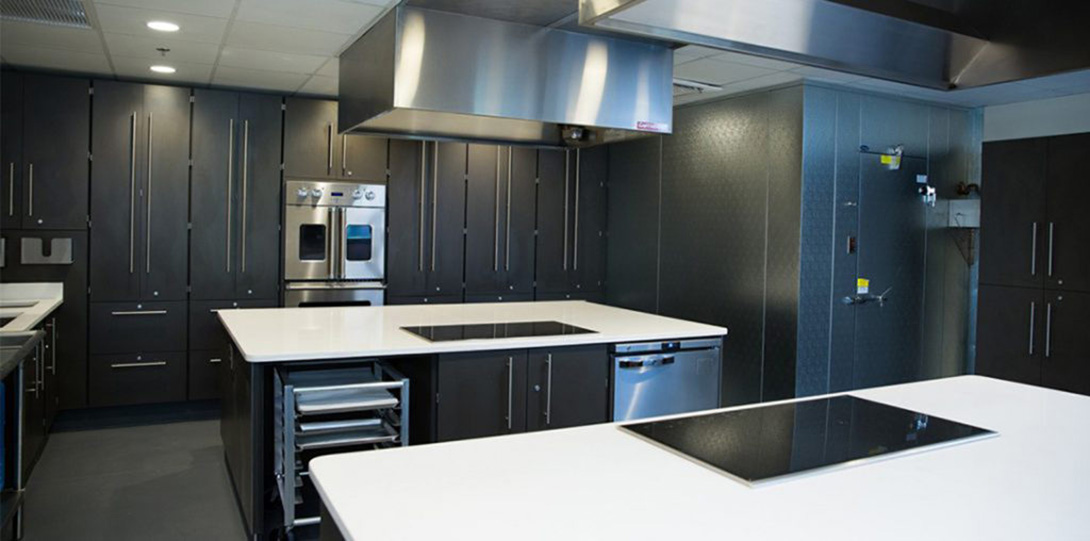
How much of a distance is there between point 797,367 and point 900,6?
12.9ft

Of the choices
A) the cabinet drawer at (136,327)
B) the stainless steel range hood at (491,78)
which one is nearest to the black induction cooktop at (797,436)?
the stainless steel range hood at (491,78)

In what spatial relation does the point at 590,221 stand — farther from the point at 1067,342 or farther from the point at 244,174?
the point at 1067,342

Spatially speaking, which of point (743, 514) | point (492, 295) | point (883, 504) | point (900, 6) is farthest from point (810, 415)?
point (492, 295)

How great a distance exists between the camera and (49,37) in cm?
418

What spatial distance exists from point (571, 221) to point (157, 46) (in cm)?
352

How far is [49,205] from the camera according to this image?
509 cm

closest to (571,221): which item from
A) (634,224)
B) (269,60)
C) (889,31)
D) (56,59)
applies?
(634,224)

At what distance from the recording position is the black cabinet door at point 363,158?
229 inches

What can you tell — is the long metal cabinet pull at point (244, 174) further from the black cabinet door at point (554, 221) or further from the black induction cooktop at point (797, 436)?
the black induction cooktop at point (797, 436)

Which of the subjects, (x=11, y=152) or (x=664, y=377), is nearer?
(x=664, y=377)

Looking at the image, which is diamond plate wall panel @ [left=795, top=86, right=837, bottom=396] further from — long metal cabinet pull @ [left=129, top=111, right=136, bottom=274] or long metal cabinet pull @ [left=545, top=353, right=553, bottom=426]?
long metal cabinet pull @ [left=129, top=111, right=136, bottom=274]

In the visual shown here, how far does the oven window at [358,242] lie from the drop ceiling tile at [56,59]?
6.22 ft

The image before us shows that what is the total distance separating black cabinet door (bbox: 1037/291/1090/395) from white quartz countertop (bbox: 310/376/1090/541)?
163 inches

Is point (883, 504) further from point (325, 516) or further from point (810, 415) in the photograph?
point (325, 516)
